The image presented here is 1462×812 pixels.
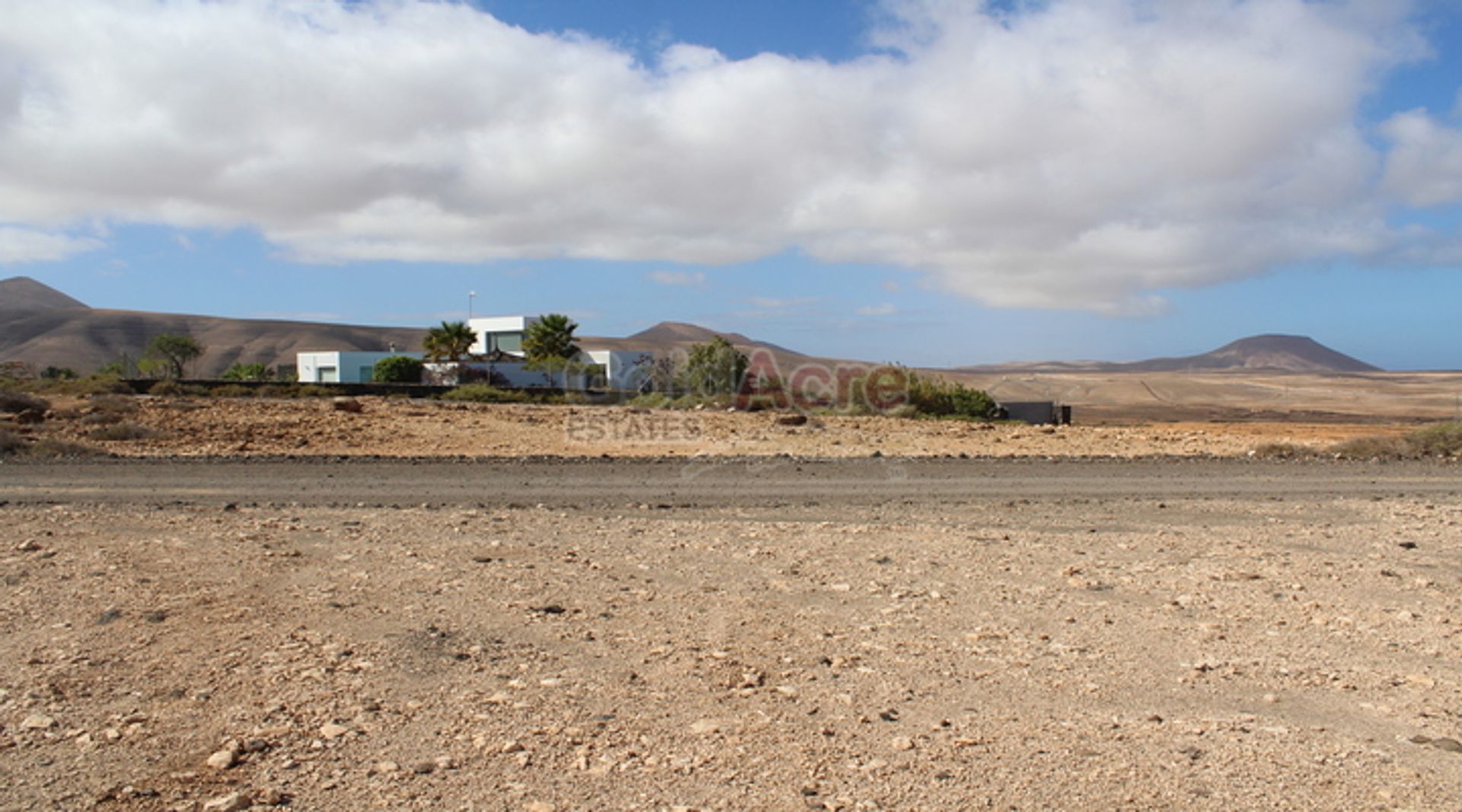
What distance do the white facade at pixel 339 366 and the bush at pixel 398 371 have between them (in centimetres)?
613

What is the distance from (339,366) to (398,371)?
1137 centimetres

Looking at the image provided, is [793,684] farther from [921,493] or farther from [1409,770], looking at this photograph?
[921,493]

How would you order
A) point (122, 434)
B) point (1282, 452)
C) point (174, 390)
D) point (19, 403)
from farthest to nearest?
point (174, 390) → point (19, 403) → point (122, 434) → point (1282, 452)

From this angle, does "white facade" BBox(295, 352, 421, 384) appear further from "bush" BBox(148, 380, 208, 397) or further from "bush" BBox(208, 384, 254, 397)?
"bush" BBox(148, 380, 208, 397)

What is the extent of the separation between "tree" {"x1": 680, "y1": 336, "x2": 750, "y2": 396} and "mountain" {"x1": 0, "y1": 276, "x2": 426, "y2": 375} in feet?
317

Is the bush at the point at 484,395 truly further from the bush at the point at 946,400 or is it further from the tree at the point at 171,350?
the tree at the point at 171,350

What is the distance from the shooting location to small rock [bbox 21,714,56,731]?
4.15 meters

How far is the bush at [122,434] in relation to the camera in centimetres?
2348

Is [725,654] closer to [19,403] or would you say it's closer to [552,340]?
[19,403]

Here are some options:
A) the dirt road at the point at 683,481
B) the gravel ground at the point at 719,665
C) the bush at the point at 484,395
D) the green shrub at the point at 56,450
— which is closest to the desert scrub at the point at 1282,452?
the dirt road at the point at 683,481

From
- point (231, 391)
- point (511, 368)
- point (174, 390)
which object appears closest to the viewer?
point (174, 390)

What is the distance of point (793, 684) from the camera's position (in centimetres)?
496

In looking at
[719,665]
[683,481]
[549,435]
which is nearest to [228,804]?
[719,665]

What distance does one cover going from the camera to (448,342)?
68.1 meters
